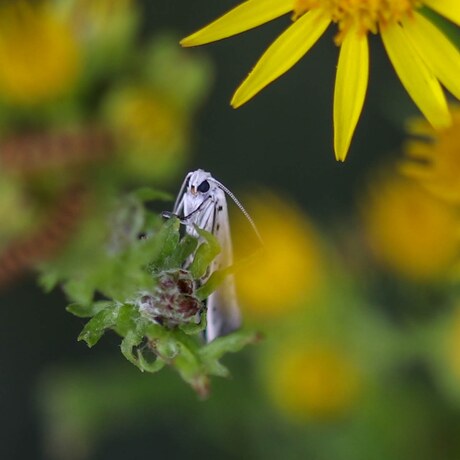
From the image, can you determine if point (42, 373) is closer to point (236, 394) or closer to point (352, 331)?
point (236, 394)

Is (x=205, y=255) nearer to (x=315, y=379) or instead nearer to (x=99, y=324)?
(x=99, y=324)

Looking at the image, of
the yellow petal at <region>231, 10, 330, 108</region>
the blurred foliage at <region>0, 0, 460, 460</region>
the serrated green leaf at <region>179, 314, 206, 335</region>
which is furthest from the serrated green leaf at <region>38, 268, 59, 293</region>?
the blurred foliage at <region>0, 0, 460, 460</region>

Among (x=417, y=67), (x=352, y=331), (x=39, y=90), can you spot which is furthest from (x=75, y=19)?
(x=417, y=67)

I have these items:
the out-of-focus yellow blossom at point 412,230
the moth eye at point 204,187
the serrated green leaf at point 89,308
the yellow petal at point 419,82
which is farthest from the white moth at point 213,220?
the out-of-focus yellow blossom at point 412,230

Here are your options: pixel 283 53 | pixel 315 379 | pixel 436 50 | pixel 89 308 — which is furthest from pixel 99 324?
pixel 315 379

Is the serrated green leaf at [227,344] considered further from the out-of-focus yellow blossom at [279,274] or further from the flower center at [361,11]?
the out-of-focus yellow blossom at [279,274]

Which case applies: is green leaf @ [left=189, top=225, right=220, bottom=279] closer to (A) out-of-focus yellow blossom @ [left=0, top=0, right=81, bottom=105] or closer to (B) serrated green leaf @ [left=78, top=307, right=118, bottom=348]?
(B) serrated green leaf @ [left=78, top=307, right=118, bottom=348]
